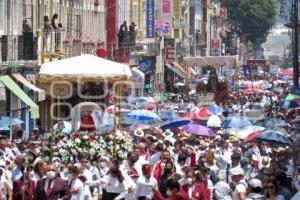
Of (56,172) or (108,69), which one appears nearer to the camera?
(56,172)

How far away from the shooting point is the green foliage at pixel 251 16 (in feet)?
573

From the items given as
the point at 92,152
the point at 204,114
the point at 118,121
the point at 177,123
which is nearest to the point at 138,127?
the point at 177,123

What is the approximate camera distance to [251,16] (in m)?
174

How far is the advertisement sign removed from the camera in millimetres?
71938

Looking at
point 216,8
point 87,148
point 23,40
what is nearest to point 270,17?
point 216,8

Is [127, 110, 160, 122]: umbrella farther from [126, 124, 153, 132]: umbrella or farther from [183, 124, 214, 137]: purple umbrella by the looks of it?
[183, 124, 214, 137]: purple umbrella

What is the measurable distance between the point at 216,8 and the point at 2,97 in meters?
110

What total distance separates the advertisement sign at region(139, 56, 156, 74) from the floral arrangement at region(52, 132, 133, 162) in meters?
42.3

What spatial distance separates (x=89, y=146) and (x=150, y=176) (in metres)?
5.54

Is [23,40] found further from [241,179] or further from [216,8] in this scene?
[216,8]

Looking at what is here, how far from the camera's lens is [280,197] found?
17.9 meters

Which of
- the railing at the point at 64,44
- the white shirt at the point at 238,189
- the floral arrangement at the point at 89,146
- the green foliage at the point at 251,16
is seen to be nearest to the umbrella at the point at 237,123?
the floral arrangement at the point at 89,146

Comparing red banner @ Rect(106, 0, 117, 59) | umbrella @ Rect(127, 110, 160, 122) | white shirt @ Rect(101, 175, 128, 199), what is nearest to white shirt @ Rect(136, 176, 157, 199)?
white shirt @ Rect(101, 175, 128, 199)

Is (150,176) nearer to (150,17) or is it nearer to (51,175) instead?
(51,175)
